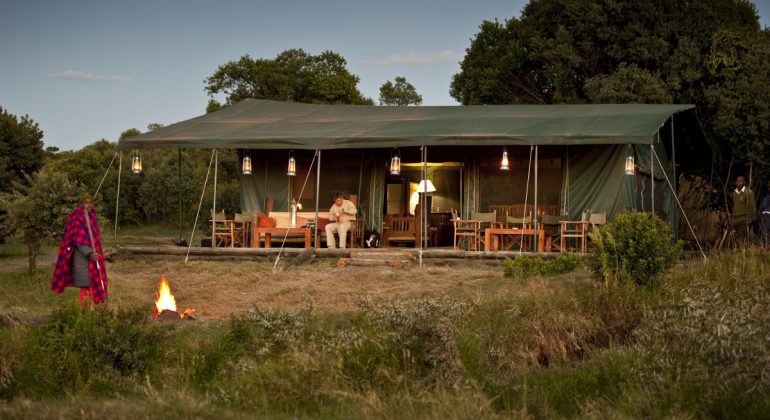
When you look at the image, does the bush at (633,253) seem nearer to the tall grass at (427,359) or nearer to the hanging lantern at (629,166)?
the tall grass at (427,359)

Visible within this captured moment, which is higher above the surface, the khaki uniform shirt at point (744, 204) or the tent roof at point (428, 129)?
the tent roof at point (428, 129)

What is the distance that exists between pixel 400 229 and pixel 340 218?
6.57 ft

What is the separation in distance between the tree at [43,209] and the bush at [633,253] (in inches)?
315

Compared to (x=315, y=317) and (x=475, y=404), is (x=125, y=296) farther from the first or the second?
(x=475, y=404)

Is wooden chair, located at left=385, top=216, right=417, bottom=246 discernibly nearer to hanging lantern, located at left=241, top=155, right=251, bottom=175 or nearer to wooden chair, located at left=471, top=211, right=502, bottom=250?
wooden chair, located at left=471, top=211, right=502, bottom=250

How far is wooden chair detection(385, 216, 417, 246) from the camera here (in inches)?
730

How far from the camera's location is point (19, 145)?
26062mm

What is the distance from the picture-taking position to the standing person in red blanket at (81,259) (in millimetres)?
11133

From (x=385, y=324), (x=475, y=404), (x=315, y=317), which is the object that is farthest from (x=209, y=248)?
(x=475, y=404)

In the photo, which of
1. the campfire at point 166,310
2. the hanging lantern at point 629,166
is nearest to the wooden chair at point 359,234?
the hanging lantern at point 629,166

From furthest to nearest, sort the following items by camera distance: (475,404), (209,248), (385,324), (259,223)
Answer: (259,223) → (209,248) → (385,324) → (475,404)

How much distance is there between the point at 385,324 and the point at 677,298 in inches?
131

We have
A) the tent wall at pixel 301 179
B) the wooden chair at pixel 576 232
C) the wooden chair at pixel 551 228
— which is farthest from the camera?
the tent wall at pixel 301 179

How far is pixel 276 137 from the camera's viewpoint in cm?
1725
